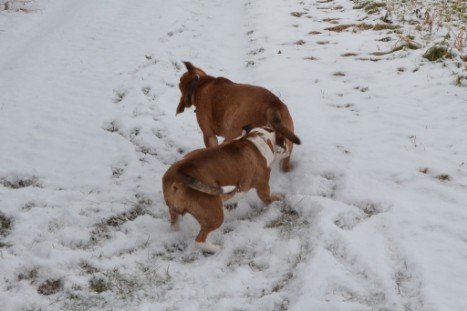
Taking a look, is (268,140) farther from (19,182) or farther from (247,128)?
(19,182)

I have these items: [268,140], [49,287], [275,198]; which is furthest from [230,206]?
[49,287]

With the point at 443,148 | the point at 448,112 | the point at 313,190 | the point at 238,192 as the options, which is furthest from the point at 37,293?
the point at 448,112

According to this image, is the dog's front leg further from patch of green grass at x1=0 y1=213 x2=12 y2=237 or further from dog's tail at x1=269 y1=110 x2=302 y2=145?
patch of green grass at x1=0 y1=213 x2=12 y2=237

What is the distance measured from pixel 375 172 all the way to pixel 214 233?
2.14 m

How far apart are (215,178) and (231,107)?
1598 mm

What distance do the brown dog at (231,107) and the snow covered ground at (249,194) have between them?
21.4 inches

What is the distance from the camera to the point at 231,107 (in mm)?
5562

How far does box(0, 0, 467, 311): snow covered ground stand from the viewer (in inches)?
141

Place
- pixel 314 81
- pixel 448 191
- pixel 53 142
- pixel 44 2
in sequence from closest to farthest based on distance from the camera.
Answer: pixel 448 191 → pixel 53 142 → pixel 314 81 → pixel 44 2

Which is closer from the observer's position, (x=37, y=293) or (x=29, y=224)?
(x=37, y=293)

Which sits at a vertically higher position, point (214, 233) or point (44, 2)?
point (44, 2)

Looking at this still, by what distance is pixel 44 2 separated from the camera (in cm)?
1259

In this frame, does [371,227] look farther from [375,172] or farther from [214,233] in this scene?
[214,233]

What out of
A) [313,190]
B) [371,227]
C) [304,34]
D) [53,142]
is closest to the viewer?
[371,227]
